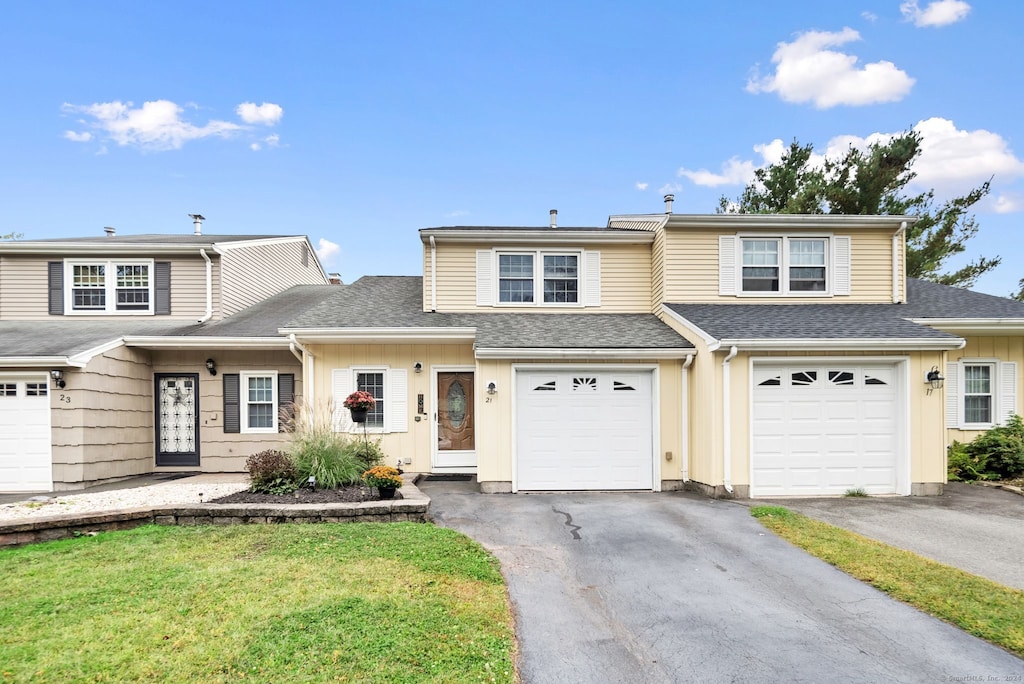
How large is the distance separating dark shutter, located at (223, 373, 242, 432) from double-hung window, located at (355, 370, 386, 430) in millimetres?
2845

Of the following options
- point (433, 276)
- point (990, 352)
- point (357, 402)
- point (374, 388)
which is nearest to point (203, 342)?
point (374, 388)

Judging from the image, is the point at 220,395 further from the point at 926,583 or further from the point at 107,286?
the point at 926,583

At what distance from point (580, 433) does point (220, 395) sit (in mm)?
7618

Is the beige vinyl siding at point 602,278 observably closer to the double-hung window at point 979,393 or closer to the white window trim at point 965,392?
the white window trim at point 965,392

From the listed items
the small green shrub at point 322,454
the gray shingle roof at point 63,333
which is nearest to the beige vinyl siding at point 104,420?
the gray shingle roof at point 63,333

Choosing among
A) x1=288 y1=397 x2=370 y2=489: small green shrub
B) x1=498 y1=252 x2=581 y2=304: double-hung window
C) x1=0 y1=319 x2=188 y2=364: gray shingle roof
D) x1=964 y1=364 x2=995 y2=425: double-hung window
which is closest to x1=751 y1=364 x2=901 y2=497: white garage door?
x1=964 y1=364 x2=995 y2=425: double-hung window

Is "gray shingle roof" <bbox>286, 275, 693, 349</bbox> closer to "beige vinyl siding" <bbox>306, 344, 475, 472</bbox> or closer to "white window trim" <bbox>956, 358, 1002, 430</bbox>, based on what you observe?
"beige vinyl siding" <bbox>306, 344, 475, 472</bbox>

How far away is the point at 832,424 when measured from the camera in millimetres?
8367

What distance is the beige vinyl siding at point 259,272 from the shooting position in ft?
40.2

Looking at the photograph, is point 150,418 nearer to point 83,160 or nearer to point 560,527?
point 560,527

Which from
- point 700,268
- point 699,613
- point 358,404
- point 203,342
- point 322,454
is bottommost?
point 699,613

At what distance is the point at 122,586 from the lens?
431cm

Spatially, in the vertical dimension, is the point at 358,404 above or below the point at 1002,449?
above

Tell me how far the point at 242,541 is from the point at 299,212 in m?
18.9
